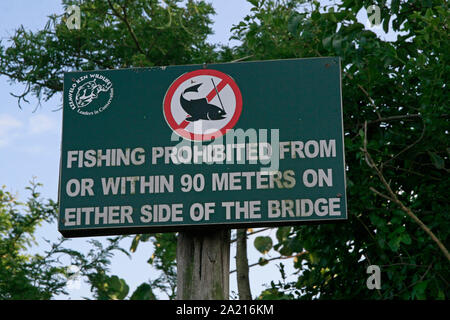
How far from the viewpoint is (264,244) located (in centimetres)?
1162

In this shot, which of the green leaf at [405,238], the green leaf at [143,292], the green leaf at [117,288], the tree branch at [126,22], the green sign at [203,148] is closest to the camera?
the green sign at [203,148]

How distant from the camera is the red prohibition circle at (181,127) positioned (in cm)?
582

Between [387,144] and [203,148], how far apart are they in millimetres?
2859

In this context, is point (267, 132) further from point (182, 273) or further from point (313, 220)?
point (182, 273)

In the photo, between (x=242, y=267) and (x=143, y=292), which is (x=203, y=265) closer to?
(x=242, y=267)

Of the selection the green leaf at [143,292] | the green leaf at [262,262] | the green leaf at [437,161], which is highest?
the green leaf at [437,161]

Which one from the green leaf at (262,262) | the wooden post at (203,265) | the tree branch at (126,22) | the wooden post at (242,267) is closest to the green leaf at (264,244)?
the green leaf at (262,262)

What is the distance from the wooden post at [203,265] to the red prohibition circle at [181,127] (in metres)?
0.72

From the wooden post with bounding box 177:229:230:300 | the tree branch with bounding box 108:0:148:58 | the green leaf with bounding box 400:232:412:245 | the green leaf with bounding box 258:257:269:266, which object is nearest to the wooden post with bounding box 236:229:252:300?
the green leaf with bounding box 258:257:269:266

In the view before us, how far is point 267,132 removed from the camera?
19.0 feet

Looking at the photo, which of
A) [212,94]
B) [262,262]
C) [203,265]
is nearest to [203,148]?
[212,94]

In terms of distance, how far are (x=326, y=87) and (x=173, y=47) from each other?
667 cm

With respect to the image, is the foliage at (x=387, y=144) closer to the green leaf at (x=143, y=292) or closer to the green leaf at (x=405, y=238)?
the green leaf at (x=405, y=238)
